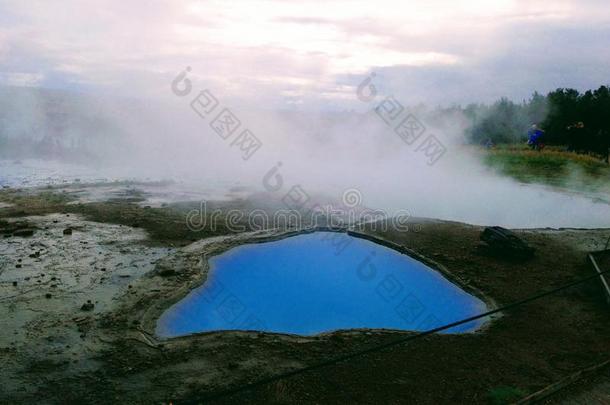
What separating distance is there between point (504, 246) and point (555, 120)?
1056 inches

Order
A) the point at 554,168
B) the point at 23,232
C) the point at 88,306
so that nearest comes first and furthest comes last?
1. the point at 88,306
2. the point at 23,232
3. the point at 554,168

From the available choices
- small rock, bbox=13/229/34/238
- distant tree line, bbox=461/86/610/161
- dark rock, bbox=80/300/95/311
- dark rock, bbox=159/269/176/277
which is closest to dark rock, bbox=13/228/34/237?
small rock, bbox=13/229/34/238

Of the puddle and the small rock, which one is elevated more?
the small rock

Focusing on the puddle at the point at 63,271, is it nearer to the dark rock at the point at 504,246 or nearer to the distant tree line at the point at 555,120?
the dark rock at the point at 504,246

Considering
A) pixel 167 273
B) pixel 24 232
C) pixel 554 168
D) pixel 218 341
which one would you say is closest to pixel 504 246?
pixel 218 341

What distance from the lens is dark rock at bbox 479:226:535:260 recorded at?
10016mm

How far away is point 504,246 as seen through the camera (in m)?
10.1

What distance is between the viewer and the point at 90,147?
29922mm

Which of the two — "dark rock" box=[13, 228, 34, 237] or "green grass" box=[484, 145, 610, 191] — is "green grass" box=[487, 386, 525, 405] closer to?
"dark rock" box=[13, 228, 34, 237]

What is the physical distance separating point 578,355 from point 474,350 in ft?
4.46

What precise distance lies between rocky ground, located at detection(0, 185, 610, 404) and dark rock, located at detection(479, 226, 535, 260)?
20 cm

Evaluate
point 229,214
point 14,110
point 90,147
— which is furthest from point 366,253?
point 14,110

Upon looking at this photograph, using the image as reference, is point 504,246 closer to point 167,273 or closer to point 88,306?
point 167,273

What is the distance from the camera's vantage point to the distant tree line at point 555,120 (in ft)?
83.2
